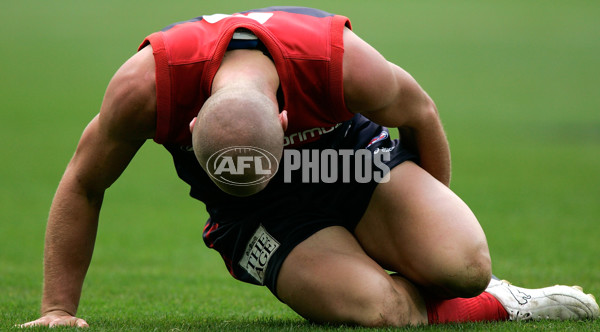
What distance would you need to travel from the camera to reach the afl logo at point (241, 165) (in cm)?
285

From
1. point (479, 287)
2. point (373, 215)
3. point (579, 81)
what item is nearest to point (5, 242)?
point (373, 215)

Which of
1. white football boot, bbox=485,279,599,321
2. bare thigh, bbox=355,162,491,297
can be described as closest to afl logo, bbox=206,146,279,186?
bare thigh, bbox=355,162,491,297

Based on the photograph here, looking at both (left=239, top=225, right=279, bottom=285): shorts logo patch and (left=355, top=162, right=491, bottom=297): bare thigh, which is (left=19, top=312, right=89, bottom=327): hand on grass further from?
(left=355, top=162, right=491, bottom=297): bare thigh

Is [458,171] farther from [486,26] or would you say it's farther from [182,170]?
[486,26]

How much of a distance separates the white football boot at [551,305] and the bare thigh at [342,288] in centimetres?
42

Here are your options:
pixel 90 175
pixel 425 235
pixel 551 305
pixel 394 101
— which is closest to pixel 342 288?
pixel 425 235

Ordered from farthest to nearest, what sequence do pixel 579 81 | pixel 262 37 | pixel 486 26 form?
1. pixel 486 26
2. pixel 579 81
3. pixel 262 37

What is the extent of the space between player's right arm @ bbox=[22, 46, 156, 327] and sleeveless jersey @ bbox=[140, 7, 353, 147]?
0.07 metres

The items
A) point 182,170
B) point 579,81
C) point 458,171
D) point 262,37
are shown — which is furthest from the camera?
point 579,81

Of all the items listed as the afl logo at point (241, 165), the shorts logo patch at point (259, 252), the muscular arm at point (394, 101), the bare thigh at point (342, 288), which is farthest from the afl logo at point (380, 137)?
the afl logo at point (241, 165)

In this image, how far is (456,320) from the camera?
3.59 meters

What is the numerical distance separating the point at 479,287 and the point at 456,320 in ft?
0.65

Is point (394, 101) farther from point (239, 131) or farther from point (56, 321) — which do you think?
point (56, 321)

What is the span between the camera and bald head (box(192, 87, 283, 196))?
2826 millimetres
